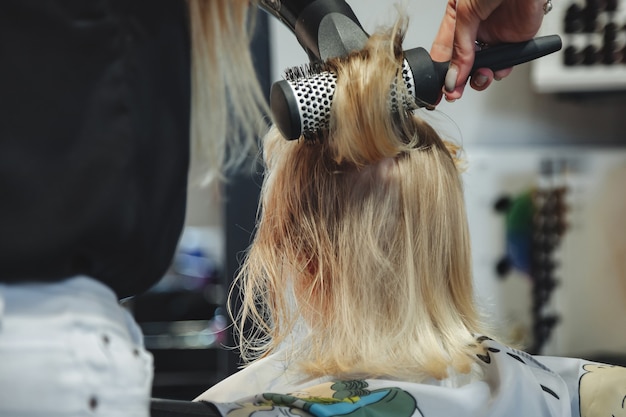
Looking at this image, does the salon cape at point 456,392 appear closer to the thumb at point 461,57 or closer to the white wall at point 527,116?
the thumb at point 461,57

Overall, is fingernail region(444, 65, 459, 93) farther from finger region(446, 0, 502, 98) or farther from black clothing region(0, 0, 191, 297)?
black clothing region(0, 0, 191, 297)

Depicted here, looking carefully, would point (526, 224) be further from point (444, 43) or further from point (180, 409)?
point (180, 409)

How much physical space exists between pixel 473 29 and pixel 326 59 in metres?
0.17

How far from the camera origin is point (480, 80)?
0.88 metres

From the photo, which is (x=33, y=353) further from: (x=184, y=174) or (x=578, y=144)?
(x=578, y=144)

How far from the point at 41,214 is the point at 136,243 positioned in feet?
0.22

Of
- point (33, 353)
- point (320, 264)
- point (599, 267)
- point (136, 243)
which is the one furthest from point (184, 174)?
point (599, 267)

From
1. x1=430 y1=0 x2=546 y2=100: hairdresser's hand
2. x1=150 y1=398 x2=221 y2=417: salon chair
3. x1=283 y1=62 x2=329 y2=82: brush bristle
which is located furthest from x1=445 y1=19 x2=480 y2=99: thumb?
x1=150 y1=398 x2=221 y2=417: salon chair

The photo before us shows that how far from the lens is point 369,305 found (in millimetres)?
954

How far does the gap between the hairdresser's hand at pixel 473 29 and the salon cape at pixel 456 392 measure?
1.07 ft

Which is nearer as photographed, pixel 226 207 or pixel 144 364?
pixel 144 364

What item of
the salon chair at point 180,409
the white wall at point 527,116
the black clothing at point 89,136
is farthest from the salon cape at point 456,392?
the white wall at point 527,116

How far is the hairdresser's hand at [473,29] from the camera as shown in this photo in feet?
2.79

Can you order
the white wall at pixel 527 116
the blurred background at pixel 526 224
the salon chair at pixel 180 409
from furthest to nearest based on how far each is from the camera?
the white wall at pixel 527 116 → the blurred background at pixel 526 224 → the salon chair at pixel 180 409
